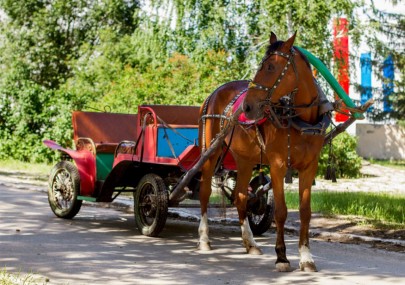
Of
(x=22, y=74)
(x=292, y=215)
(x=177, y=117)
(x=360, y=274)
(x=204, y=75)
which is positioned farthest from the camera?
(x=22, y=74)

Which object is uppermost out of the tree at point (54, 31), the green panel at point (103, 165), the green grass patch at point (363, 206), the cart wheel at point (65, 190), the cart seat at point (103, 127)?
the tree at point (54, 31)

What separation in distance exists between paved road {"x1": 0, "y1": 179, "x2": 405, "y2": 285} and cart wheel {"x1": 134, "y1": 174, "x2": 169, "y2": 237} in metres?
0.16

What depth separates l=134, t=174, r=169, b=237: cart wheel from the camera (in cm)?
1081

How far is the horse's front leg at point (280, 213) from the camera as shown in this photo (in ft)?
28.5

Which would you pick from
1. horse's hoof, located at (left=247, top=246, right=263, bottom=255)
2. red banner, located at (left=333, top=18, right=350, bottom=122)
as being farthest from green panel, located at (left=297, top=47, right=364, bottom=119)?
red banner, located at (left=333, top=18, right=350, bottom=122)

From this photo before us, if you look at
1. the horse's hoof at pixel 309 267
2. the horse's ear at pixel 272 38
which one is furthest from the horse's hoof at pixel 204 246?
the horse's ear at pixel 272 38

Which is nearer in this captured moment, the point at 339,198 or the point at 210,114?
the point at 210,114

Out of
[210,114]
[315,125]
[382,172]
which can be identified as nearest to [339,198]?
[210,114]

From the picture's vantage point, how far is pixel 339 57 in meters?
26.7

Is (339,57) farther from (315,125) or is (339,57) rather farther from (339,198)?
(315,125)

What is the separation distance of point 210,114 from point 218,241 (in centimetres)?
168

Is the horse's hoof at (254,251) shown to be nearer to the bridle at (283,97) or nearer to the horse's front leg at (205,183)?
the horse's front leg at (205,183)

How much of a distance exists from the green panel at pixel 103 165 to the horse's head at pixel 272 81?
4.45m

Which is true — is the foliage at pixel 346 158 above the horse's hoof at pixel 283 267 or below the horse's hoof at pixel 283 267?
above
